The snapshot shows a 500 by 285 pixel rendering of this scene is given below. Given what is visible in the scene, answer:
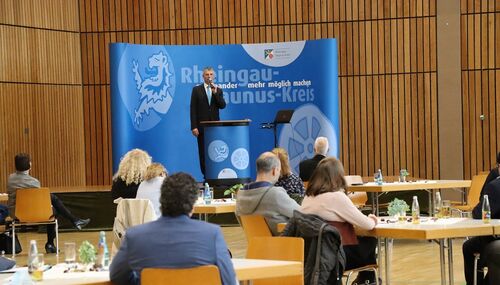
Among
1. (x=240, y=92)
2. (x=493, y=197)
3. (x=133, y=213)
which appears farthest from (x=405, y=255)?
(x=240, y=92)

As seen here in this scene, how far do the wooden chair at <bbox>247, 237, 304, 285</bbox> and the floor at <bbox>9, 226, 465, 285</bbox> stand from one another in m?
3.49

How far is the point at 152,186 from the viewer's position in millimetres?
7945

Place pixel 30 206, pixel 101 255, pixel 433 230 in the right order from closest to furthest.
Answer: pixel 101 255 < pixel 433 230 < pixel 30 206

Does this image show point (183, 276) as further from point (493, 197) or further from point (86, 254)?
point (493, 197)

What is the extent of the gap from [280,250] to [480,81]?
37.3ft

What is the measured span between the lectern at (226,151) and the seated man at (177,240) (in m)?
8.37

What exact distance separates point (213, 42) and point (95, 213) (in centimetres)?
412

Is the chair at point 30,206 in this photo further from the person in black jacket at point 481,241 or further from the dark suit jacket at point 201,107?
the person in black jacket at point 481,241

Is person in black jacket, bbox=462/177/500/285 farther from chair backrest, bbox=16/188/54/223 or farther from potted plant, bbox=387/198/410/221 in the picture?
chair backrest, bbox=16/188/54/223

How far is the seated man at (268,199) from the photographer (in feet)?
22.6

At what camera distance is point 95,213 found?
14195mm

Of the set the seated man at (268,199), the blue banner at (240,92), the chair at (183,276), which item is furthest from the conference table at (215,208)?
the blue banner at (240,92)

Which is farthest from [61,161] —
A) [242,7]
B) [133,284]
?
[133,284]

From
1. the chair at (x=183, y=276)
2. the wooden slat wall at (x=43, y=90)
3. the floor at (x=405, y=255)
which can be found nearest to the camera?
the chair at (x=183, y=276)
